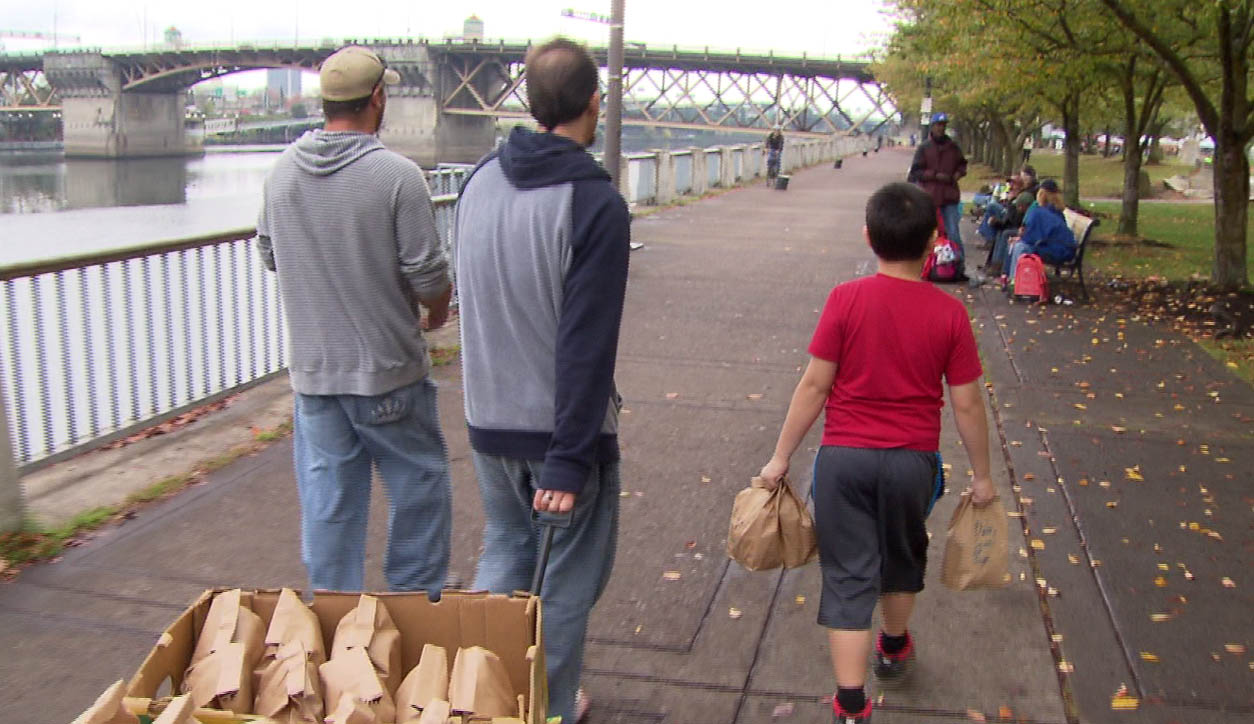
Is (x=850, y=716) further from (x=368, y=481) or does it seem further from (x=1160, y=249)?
(x=1160, y=249)


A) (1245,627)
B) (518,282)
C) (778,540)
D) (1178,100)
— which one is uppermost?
(1178,100)

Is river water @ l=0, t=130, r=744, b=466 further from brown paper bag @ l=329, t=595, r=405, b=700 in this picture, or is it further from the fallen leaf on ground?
the fallen leaf on ground

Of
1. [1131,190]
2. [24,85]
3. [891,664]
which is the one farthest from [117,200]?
[891,664]

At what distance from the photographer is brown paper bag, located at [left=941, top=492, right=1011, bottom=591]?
338 centimetres

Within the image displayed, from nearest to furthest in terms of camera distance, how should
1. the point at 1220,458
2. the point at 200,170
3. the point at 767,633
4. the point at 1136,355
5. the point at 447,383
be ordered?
the point at 767,633 → the point at 1220,458 → the point at 447,383 → the point at 1136,355 → the point at 200,170

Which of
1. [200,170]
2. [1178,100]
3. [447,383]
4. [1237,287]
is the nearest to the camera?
[447,383]

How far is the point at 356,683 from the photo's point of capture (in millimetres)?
2180

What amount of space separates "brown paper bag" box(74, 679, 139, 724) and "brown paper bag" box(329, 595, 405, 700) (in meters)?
0.42

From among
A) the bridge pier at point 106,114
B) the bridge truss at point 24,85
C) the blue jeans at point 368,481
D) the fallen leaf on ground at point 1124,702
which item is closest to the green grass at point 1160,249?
the fallen leaf on ground at point 1124,702

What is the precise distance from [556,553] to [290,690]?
952 mm

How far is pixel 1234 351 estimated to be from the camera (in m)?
9.22

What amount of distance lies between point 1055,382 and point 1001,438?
66.6 inches

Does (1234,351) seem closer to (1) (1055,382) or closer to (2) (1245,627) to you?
(1) (1055,382)

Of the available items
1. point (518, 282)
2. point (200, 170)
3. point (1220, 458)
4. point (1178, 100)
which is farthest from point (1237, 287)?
point (200, 170)
